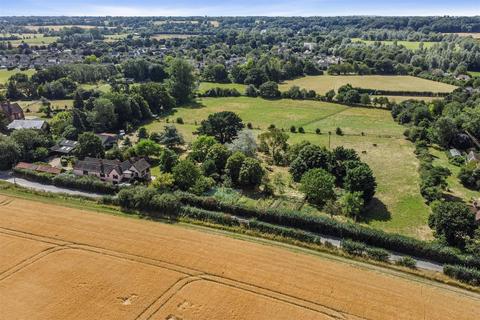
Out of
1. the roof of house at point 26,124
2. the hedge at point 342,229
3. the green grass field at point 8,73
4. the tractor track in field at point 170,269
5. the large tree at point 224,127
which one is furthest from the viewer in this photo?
the green grass field at point 8,73

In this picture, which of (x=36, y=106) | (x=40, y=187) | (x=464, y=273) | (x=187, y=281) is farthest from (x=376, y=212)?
(x=36, y=106)

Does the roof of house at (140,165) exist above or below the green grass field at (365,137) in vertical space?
above

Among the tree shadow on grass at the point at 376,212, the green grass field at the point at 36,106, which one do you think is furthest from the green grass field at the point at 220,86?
the tree shadow on grass at the point at 376,212

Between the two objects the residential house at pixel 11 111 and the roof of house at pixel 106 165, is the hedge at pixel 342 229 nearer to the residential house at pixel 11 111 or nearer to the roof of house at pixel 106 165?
the roof of house at pixel 106 165

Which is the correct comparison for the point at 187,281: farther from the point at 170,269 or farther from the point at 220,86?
the point at 220,86

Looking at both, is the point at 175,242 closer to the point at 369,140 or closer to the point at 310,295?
the point at 310,295

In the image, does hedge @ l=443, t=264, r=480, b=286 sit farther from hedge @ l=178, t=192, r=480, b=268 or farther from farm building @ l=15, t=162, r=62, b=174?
farm building @ l=15, t=162, r=62, b=174

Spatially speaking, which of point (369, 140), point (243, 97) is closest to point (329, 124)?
point (369, 140)
